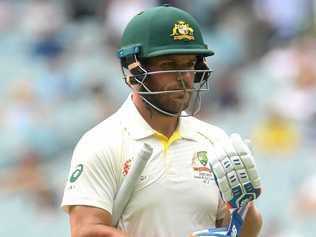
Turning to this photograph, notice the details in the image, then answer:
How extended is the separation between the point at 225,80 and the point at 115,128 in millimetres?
6081

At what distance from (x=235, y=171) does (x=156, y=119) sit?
498 mm

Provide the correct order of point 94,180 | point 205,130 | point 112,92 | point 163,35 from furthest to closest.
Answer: point 112,92 → point 205,130 → point 163,35 → point 94,180

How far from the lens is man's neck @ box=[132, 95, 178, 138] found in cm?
409

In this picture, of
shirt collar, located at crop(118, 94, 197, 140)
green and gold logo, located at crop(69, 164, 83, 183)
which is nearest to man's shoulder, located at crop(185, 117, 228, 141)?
shirt collar, located at crop(118, 94, 197, 140)

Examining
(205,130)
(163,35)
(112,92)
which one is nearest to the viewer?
(163,35)

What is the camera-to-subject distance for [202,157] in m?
4.08

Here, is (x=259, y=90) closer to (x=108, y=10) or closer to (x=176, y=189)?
(x=108, y=10)

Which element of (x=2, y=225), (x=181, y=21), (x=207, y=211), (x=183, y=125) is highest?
(x=181, y=21)

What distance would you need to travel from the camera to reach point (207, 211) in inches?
158

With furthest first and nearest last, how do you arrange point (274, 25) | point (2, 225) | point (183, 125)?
point (274, 25)
point (2, 225)
point (183, 125)

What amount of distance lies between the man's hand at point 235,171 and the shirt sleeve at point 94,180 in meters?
0.37

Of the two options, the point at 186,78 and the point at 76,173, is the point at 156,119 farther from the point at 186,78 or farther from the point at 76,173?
the point at 76,173

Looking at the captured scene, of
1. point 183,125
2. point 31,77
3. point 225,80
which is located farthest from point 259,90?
point 183,125

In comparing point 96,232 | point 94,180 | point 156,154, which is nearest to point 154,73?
point 156,154
